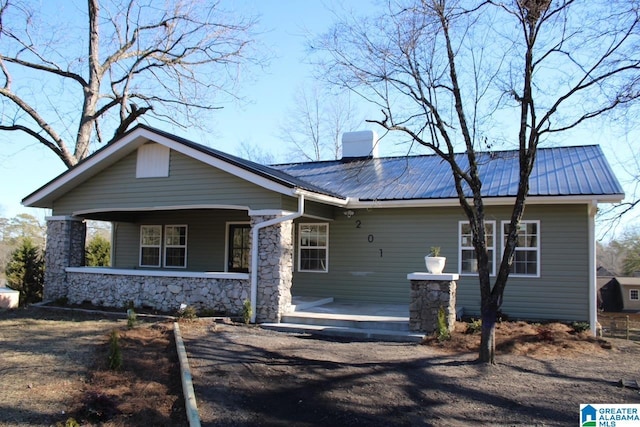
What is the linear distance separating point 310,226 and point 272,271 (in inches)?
115

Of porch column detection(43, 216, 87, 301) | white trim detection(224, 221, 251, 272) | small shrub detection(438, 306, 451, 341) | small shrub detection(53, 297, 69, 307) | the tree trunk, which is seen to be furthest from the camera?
white trim detection(224, 221, 251, 272)

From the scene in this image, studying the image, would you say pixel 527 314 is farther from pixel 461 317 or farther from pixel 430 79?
pixel 430 79

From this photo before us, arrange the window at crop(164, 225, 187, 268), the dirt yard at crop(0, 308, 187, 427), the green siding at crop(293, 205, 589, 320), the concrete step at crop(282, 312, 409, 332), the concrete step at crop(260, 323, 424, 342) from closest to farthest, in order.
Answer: the dirt yard at crop(0, 308, 187, 427) → the concrete step at crop(260, 323, 424, 342) → the concrete step at crop(282, 312, 409, 332) → the green siding at crop(293, 205, 589, 320) → the window at crop(164, 225, 187, 268)

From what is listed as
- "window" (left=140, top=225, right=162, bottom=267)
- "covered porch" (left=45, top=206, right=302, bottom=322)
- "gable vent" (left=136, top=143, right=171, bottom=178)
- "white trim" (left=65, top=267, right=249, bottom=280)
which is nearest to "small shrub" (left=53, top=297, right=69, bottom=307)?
"covered porch" (left=45, top=206, right=302, bottom=322)

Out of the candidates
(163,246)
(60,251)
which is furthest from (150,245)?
(60,251)

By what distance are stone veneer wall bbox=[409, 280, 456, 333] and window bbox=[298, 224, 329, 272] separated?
13.1 feet

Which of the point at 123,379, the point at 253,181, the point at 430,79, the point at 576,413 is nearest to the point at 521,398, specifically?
the point at 576,413

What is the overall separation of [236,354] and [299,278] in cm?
569

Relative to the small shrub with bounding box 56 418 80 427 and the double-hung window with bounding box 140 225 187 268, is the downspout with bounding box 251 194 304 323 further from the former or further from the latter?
the small shrub with bounding box 56 418 80 427

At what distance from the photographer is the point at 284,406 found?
506 centimetres

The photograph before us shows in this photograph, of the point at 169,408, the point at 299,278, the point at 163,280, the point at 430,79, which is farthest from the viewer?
the point at 299,278

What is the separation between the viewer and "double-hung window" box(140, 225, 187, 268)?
14629 millimetres

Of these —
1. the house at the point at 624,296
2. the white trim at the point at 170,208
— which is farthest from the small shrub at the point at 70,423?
the house at the point at 624,296

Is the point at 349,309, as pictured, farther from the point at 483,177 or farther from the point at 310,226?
the point at 483,177
